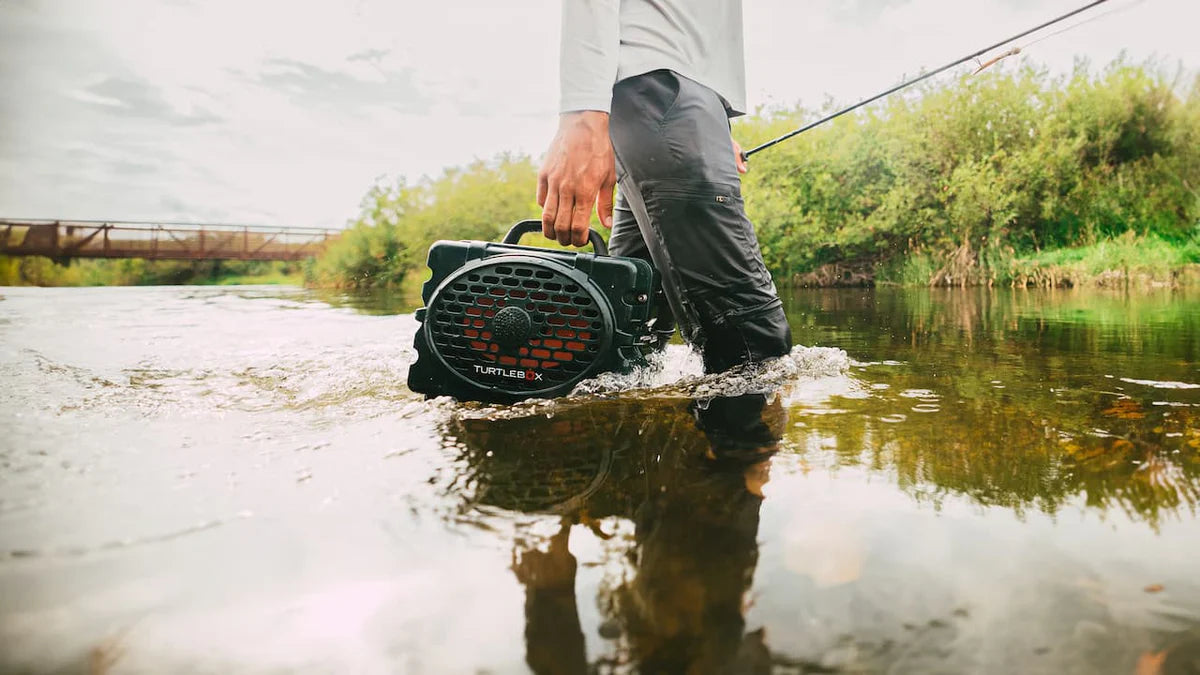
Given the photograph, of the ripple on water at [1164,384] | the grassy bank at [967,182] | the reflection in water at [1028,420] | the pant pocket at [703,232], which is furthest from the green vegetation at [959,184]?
the pant pocket at [703,232]

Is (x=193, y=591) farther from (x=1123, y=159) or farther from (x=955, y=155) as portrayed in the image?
(x=1123, y=159)

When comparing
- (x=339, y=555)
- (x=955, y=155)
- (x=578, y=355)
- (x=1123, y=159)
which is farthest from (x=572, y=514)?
(x=1123, y=159)

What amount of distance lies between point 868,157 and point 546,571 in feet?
49.7

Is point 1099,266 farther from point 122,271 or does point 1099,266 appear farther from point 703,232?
point 122,271

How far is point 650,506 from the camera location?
1070mm

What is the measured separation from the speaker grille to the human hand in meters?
0.14

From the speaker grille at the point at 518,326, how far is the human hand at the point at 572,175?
0.14 metres

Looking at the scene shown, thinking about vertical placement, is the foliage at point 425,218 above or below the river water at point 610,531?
above

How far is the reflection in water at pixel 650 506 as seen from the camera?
2.25 feet

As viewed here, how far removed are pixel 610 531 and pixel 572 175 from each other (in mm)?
1191

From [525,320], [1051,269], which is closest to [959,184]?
[1051,269]

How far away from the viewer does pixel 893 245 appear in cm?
1396

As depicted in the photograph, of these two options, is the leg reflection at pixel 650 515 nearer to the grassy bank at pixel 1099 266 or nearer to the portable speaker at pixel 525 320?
the portable speaker at pixel 525 320

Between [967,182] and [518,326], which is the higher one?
[967,182]
